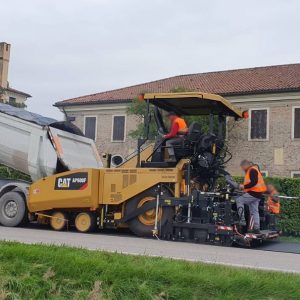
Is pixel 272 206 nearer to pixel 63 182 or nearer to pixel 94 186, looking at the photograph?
pixel 94 186

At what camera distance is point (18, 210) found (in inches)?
546

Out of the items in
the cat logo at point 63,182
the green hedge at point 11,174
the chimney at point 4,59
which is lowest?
the cat logo at point 63,182

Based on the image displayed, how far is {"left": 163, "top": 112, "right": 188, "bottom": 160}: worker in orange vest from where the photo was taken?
1227 cm

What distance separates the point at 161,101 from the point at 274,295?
742 centimetres

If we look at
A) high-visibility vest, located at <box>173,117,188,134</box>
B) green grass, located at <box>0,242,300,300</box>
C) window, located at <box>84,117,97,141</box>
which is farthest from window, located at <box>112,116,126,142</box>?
green grass, located at <box>0,242,300,300</box>

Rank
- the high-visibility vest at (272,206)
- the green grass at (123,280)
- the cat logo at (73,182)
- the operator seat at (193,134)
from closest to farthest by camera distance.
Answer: the green grass at (123,280), the operator seat at (193,134), the high-visibility vest at (272,206), the cat logo at (73,182)

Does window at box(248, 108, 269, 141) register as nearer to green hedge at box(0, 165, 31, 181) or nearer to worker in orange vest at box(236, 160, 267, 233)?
green hedge at box(0, 165, 31, 181)

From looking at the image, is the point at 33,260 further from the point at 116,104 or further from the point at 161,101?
the point at 116,104

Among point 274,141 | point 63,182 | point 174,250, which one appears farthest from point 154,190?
point 274,141

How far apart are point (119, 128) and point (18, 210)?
80.6 feet

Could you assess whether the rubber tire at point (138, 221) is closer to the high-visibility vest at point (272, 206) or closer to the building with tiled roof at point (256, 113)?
the high-visibility vest at point (272, 206)

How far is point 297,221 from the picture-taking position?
1549 cm

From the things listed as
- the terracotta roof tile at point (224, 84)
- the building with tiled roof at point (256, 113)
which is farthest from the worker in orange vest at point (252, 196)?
the terracotta roof tile at point (224, 84)

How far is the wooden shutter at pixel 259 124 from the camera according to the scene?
108 feet
